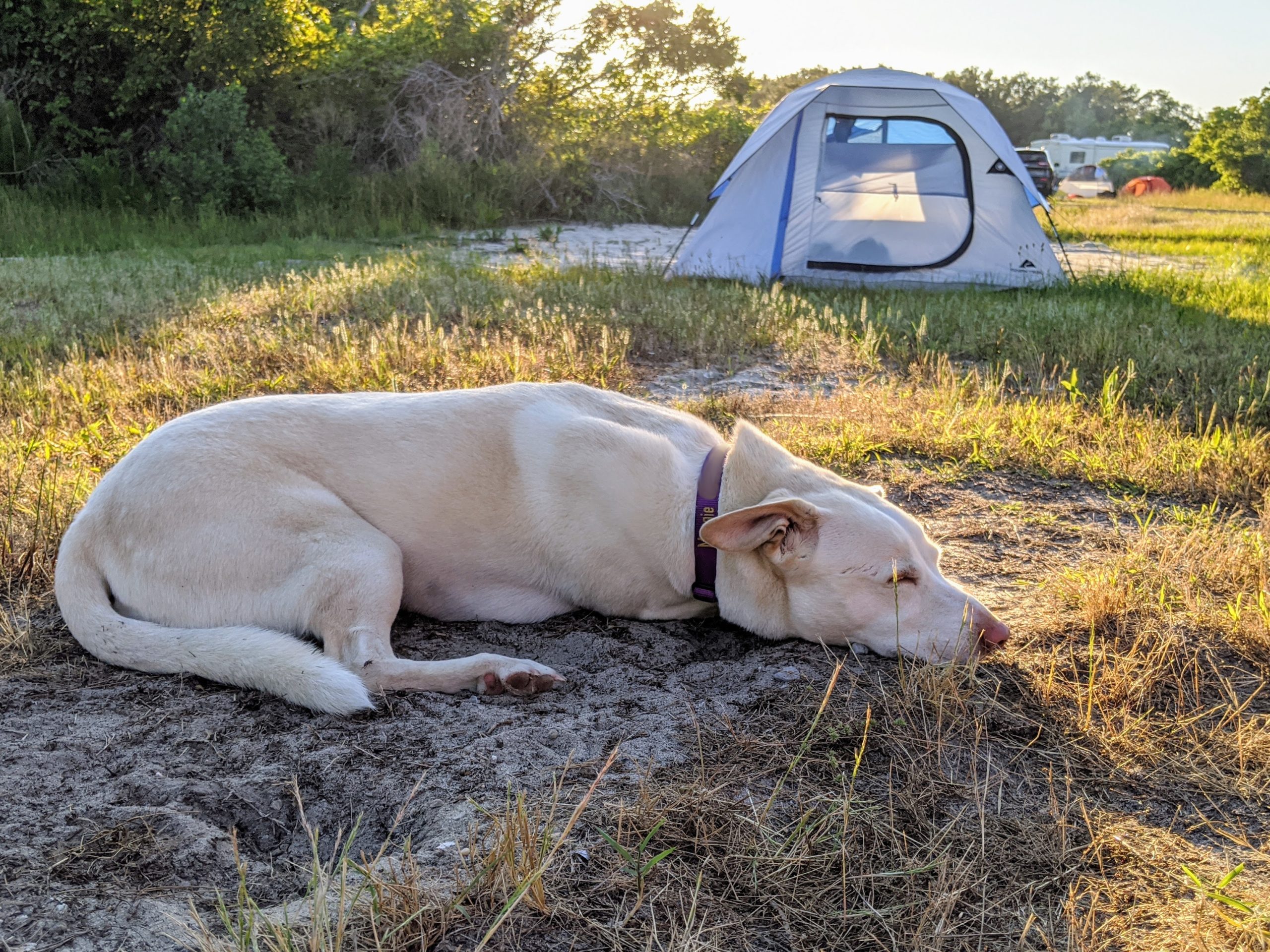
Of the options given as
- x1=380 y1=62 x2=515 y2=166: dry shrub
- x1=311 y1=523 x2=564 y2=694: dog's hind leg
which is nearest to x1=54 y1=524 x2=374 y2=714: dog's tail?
x1=311 y1=523 x2=564 y2=694: dog's hind leg

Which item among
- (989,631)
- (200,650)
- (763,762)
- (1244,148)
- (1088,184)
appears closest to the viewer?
(763,762)

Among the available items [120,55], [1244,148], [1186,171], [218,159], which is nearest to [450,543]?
[218,159]

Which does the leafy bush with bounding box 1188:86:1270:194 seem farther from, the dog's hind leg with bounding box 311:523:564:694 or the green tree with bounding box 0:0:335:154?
the dog's hind leg with bounding box 311:523:564:694

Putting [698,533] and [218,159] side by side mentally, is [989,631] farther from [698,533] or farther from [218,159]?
[218,159]

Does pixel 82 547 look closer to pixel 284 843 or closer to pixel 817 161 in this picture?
pixel 284 843

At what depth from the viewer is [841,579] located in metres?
2.80

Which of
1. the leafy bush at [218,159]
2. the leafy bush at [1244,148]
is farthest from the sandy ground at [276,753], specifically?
the leafy bush at [1244,148]

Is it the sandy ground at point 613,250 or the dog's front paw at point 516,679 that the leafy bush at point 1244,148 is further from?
the dog's front paw at point 516,679

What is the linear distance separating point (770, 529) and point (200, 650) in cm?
157

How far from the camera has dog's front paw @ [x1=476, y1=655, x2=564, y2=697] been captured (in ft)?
8.69

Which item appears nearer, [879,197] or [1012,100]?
[879,197]

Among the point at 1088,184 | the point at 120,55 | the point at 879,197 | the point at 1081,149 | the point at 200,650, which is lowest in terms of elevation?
the point at 200,650

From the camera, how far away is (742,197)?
1051cm

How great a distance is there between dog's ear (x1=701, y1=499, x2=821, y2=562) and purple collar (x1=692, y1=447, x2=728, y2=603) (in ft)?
0.45
